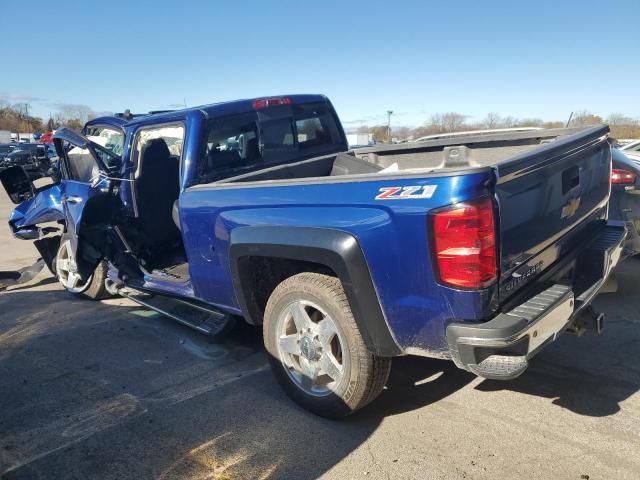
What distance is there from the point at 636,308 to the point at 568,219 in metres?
2.25

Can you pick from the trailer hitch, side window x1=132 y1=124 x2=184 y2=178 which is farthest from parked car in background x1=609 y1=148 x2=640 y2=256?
side window x1=132 y1=124 x2=184 y2=178

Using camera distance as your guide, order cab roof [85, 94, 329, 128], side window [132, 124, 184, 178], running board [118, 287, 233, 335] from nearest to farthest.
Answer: running board [118, 287, 233, 335]
cab roof [85, 94, 329, 128]
side window [132, 124, 184, 178]

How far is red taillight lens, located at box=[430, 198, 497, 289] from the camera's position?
2.41 meters

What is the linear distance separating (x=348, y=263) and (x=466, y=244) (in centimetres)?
64

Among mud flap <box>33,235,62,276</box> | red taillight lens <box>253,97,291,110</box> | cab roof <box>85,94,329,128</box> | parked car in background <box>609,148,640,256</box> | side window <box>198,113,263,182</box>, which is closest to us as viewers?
side window <box>198,113,263,182</box>

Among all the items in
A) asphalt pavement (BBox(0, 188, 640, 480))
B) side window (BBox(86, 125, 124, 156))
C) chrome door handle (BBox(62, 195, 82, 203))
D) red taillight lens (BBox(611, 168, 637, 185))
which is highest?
side window (BBox(86, 125, 124, 156))

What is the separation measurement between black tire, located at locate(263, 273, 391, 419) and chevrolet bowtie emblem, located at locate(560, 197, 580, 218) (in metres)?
1.40

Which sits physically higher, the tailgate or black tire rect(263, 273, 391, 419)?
the tailgate

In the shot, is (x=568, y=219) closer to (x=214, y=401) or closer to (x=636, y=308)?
(x=636, y=308)

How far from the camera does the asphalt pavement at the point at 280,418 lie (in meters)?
2.82

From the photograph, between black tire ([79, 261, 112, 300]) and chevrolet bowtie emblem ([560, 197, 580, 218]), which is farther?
black tire ([79, 261, 112, 300])

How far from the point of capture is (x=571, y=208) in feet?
11.0

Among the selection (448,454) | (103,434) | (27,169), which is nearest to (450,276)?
(448,454)

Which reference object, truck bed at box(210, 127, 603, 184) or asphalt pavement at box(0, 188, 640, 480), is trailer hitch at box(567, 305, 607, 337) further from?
truck bed at box(210, 127, 603, 184)
